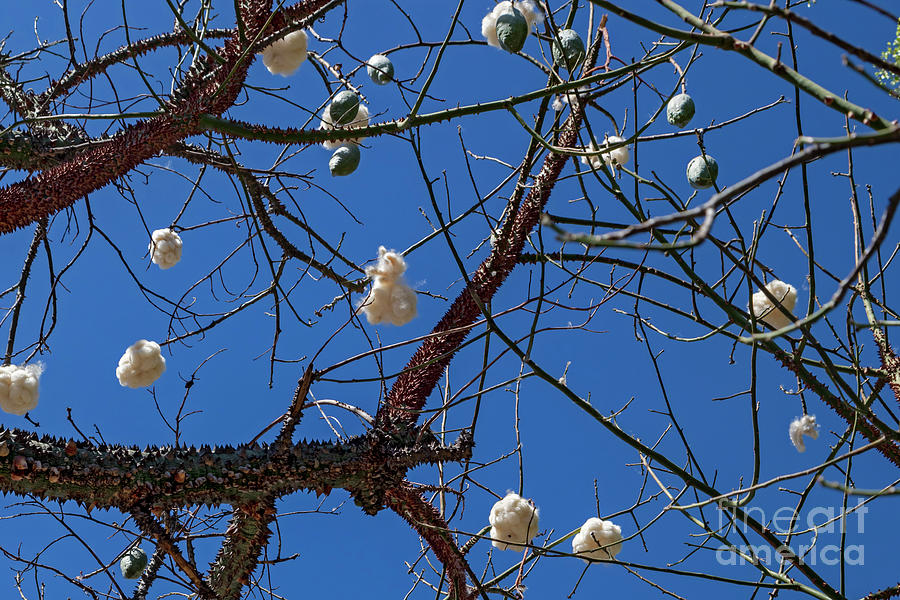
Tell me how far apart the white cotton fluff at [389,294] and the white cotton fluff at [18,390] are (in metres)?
1.00

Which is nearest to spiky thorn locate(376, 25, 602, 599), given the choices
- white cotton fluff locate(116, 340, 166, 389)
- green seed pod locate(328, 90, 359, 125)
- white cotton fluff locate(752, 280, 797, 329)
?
green seed pod locate(328, 90, 359, 125)

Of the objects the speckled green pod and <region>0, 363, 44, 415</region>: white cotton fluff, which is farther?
the speckled green pod

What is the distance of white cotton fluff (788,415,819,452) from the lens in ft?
7.29

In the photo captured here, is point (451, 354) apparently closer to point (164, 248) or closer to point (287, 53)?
point (287, 53)

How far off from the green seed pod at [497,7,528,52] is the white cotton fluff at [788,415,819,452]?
1.31 m

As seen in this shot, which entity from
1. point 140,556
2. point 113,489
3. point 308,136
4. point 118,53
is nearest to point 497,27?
point 308,136

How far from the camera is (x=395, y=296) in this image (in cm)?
179

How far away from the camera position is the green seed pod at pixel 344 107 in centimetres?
217

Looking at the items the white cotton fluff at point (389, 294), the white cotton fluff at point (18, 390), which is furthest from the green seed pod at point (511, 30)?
the white cotton fluff at point (18, 390)

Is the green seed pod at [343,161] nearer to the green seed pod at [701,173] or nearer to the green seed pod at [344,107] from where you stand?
the green seed pod at [344,107]

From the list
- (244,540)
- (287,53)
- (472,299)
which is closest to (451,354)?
(472,299)

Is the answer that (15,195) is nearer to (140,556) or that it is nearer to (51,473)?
(51,473)

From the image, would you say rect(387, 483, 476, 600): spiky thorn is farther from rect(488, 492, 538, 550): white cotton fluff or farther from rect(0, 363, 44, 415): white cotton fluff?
rect(0, 363, 44, 415): white cotton fluff

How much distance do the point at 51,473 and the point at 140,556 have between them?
824 millimetres
